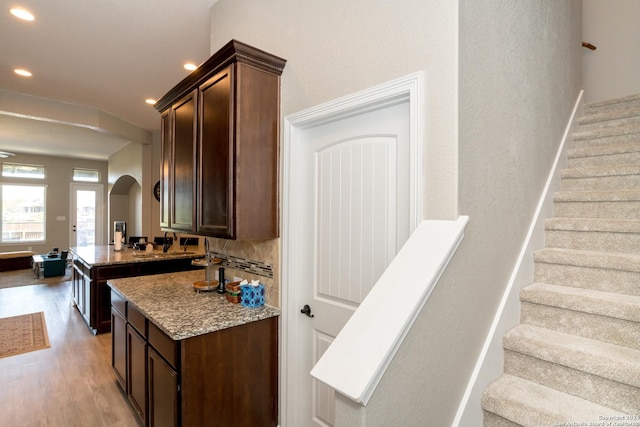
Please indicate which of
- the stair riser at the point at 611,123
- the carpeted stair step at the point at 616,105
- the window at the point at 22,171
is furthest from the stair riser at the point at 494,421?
the window at the point at 22,171

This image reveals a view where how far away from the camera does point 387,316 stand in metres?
1.06

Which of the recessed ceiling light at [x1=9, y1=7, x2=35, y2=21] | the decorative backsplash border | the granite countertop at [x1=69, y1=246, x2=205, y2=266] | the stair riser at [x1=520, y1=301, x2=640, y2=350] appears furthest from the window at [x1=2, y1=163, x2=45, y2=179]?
the stair riser at [x1=520, y1=301, x2=640, y2=350]

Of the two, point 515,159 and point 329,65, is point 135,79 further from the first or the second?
point 515,159

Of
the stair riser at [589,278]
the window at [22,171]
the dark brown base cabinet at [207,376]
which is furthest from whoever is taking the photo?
the window at [22,171]

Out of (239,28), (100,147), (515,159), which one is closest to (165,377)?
(515,159)

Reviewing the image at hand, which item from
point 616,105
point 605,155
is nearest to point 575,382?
point 605,155

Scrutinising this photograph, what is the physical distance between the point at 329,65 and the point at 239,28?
1147 mm

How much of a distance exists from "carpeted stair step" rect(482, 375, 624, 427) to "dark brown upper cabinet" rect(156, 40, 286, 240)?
1.47m

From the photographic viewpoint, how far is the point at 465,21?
1.39 meters

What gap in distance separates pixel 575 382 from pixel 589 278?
0.62 metres

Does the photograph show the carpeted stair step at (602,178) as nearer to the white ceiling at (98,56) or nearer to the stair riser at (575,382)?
the stair riser at (575,382)

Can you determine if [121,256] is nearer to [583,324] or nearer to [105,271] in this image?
[105,271]

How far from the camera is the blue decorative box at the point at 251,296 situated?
2.22 metres

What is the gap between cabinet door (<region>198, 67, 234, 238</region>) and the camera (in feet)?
6.64
